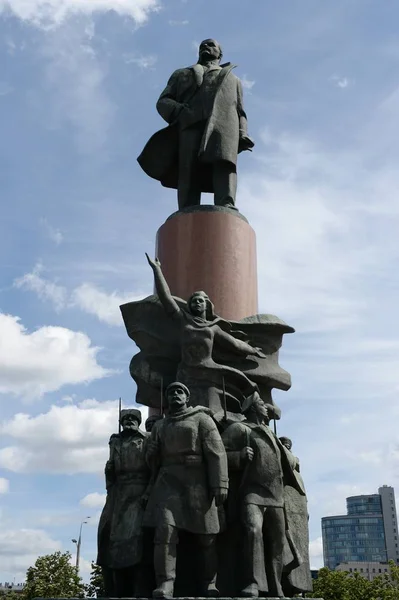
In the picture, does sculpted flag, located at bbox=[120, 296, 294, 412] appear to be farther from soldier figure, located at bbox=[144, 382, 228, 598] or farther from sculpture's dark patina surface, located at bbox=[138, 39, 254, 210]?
sculpture's dark patina surface, located at bbox=[138, 39, 254, 210]

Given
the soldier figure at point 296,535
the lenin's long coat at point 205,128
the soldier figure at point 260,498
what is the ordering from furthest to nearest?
1. the lenin's long coat at point 205,128
2. the soldier figure at point 296,535
3. the soldier figure at point 260,498

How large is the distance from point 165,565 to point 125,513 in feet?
2.90

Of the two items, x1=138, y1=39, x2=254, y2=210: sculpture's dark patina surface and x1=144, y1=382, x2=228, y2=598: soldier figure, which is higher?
x1=138, y1=39, x2=254, y2=210: sculpture's dark patina surface

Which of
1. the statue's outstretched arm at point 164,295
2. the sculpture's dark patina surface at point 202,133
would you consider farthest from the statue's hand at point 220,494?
the sculpture's dark patina surface at point 202,133

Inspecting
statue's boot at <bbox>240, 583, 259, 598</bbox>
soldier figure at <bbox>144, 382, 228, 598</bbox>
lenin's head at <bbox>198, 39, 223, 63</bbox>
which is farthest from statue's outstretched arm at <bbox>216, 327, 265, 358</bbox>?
lenin's head at <bbox>198, 39, 223, 63</bbox>

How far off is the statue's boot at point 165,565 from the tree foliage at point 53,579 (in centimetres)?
1934

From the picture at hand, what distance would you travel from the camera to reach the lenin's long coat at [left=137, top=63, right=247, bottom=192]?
10555 millimetres

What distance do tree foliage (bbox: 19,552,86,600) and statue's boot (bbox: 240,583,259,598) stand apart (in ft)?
63.8

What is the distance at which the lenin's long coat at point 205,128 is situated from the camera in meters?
10.6

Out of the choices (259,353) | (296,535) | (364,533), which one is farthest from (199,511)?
(364,533)

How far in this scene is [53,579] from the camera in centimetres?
2555

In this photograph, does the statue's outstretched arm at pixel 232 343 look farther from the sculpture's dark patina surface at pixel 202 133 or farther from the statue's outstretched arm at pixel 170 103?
the statue's outstretched arm at pixel 170 103

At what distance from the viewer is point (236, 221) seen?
10016 mm

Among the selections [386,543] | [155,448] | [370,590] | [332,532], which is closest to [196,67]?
[155,448]
